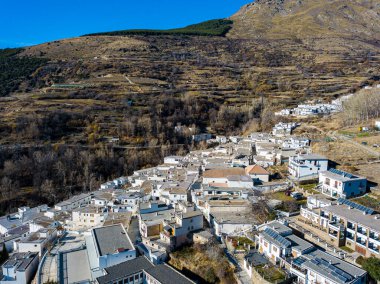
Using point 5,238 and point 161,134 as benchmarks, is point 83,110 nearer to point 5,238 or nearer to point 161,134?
point 161,134

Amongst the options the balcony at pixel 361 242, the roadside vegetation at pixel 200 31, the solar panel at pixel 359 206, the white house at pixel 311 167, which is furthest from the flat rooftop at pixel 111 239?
the roadside vegetation at pixel 200 31

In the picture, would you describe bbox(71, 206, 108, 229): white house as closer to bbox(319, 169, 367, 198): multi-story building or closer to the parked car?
the parked car

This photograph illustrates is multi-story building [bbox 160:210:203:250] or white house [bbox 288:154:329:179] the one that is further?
white house [bbox 288:154:329:179]

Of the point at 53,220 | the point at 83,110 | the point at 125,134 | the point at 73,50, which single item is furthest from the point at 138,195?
the point at 73,50

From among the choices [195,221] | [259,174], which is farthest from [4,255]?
[259,174]

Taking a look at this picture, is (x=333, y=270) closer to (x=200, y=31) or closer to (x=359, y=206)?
(x=359, y=206)

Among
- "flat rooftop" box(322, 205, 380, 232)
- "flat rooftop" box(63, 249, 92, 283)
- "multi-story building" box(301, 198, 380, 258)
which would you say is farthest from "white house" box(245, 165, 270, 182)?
"flat rooftop" box(63, 249, 92, 283)
